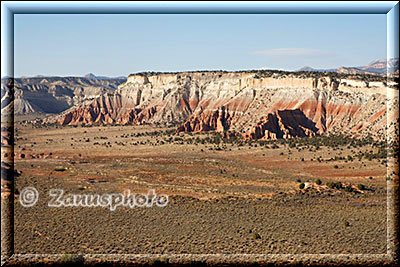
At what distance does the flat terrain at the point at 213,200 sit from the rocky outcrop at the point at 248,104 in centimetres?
952

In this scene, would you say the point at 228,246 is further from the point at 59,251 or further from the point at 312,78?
the point at 312,78

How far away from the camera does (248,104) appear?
7325 centimetres

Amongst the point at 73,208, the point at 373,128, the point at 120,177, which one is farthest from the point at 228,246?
the point at 373,128

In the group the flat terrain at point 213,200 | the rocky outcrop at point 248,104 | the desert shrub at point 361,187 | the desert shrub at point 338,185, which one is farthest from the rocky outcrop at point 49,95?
the desert shrub at point 361,187

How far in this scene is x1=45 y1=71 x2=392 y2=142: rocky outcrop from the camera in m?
59.5

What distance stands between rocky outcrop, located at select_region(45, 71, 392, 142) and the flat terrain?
9525 millimetres

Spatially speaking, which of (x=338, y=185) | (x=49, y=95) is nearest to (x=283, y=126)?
(x=338, y=185)

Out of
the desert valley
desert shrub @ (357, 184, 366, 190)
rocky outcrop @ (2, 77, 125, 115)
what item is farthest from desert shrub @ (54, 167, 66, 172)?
rocky outcrop @ (2, 77, 125, 115)

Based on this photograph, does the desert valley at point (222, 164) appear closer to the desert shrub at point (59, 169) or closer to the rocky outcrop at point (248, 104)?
the rocky outcrop at point (248, 104)

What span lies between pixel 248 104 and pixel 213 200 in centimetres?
4857

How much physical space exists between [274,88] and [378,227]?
53848mm

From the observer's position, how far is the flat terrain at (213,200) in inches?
707

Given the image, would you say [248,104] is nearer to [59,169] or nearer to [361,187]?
[59,169]

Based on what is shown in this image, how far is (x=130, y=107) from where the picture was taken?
97000mm
